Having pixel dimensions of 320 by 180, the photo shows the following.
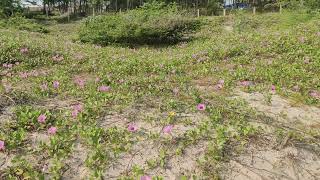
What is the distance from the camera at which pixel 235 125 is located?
4.79 m

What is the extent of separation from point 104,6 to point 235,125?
67876mm

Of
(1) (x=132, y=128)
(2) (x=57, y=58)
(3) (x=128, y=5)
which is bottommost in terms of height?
(1) (x=132, y=128)

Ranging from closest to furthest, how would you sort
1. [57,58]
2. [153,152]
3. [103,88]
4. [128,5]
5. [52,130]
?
[153,152], [52,130], [103,88], [57,58], [128,5]

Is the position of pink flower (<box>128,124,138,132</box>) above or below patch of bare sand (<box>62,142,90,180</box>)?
above

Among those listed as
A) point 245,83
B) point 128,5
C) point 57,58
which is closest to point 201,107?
point 245,83

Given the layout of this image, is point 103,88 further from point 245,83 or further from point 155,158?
point 245,83

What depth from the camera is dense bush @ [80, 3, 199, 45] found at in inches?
795

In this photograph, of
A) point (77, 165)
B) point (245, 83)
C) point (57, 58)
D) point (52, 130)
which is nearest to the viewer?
point (77, 165)

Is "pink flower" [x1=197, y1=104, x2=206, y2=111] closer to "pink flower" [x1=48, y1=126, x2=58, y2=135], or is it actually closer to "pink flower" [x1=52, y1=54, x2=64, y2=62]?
"pink flower" [x1=48, y1=126, x2=58, y2=135]

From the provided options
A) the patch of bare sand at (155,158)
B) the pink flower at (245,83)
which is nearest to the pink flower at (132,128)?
the patch of bare sand at (155,158)

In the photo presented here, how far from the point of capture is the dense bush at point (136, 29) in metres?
20.2

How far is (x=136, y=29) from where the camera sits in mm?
20469

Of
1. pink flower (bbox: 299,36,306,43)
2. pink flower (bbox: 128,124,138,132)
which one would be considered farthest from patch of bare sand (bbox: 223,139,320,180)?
pink flower (bbox: 299,36,306,43)

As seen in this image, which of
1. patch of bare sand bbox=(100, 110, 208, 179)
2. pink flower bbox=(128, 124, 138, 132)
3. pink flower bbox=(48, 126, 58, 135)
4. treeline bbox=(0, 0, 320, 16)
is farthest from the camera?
treeline bbox=(0, 0, 320, 16)
